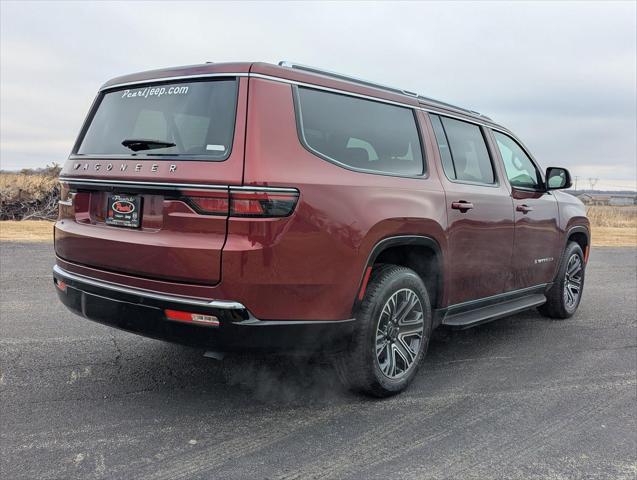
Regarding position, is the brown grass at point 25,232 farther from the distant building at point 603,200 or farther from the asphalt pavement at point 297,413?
the distant building at point 603,200

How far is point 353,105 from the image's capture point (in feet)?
12.4

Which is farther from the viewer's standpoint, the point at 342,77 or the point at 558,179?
the point at 558,179

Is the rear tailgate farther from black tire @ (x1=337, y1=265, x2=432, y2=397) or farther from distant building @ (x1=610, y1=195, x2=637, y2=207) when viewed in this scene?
distant building @ (x1=610, y1=195, x2=637, y2=207)

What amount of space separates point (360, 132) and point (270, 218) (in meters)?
1.11

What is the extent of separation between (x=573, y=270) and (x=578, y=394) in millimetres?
2726

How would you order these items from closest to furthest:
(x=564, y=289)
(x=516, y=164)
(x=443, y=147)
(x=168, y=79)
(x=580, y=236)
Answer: (x=168, y=79) → (x=443, y=147) → (x=516, y=164) → (x=564, y=289) → (x=580, y=236)

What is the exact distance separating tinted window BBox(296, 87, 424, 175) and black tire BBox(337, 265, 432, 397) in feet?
2.46

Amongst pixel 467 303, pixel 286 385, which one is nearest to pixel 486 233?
pixel 467 303

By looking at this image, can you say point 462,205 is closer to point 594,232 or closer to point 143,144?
point 143,144

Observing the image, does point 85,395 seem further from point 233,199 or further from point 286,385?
point 233,199

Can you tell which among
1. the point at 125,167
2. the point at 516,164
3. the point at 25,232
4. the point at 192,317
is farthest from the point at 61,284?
the point at 25,232

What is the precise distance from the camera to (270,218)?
3000 millimetres

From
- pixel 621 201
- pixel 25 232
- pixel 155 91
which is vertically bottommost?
pixel 25 232

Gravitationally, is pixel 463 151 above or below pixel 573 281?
above
